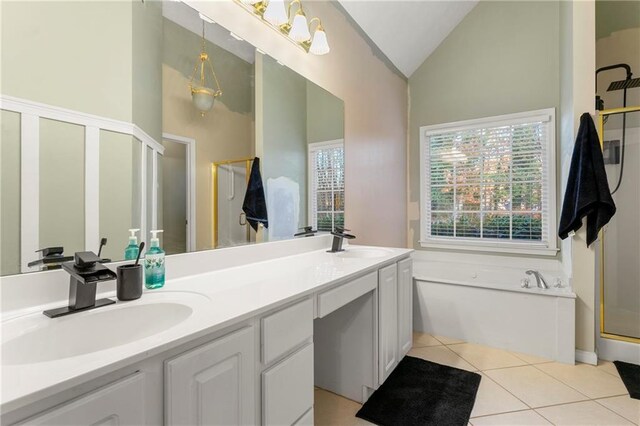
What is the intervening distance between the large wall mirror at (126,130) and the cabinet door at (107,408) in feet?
1.85

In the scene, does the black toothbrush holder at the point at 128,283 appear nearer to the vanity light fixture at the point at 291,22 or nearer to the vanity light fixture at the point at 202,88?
the vanity light fixture at the point at 202,88

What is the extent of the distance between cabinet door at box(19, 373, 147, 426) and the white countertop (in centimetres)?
5

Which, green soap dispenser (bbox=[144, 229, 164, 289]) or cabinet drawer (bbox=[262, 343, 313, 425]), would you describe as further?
green soap dispenser (bbox=[144, 229, 164, 289])

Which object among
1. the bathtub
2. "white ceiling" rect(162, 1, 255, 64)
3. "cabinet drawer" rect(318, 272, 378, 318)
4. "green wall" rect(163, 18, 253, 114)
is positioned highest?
"white ceiling" rect(162, 1, 255, 64)

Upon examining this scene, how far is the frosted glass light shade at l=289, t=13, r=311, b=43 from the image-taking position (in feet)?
6.39

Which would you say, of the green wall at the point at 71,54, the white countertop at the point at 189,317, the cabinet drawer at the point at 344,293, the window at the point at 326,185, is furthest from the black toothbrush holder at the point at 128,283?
the window at the point at 326,185

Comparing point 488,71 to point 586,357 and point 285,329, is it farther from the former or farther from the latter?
point 285,329

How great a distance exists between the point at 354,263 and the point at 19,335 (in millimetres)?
1365

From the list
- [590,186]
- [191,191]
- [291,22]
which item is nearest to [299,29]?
[291,22]

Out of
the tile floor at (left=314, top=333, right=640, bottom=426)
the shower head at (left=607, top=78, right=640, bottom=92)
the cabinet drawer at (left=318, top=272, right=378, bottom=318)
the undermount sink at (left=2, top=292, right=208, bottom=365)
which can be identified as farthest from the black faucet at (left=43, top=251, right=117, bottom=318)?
the shower head at (left=607, top=78, right=640, bottom=92)

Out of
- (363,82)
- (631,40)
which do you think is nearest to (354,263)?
(363,82)

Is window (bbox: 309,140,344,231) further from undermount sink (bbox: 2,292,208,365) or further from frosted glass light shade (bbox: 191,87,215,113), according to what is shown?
undermount sink (bbox: 2,292,208,365)

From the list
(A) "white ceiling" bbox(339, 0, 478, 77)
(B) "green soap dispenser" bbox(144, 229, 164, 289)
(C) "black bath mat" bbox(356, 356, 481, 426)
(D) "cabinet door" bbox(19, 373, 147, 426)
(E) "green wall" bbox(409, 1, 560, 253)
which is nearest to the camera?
(D) "cabinet door" bbox(19, 373, 147, 426)

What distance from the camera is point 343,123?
2520mm
